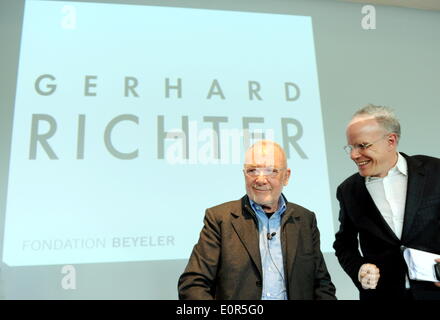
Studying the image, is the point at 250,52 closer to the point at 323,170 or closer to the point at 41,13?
the point at 323,170

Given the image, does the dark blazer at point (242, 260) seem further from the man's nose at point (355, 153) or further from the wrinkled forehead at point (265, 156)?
the man's nose at point (355, 153)

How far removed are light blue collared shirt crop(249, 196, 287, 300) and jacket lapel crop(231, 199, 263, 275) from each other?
3 cm

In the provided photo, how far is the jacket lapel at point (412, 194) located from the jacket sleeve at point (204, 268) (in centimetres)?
75

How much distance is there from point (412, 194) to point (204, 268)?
888 millimetres

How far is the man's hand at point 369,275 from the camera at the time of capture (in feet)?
4.91

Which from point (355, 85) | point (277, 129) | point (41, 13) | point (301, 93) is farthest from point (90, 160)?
point (355, 85)

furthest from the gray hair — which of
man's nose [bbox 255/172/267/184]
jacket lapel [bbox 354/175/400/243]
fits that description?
man's nose [bbox 255/172/267/184]

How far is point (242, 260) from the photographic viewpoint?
59.8 inches

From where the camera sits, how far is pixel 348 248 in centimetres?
177

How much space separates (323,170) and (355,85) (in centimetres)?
91

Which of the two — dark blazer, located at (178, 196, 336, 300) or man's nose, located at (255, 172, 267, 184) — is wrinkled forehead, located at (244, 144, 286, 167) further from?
dark blazer, located at (178, 196, 336, 300)

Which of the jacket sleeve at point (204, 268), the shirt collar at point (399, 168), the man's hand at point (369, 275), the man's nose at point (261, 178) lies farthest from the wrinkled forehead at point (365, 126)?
the jacket sleeve at point (204, 268)

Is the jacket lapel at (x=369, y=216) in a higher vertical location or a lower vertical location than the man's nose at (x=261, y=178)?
lower

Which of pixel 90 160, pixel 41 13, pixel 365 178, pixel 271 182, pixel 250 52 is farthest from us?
pixel 250 52
